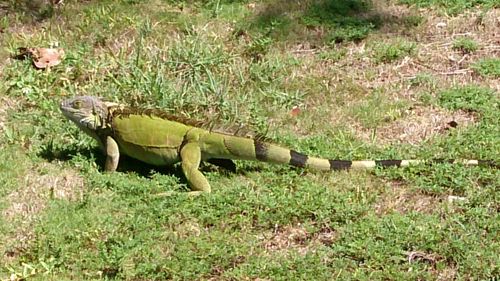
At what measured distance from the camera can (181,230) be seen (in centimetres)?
505

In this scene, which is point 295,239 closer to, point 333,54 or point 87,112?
point 87,112

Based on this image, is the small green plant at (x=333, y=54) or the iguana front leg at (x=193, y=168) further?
the small green plant at (x=333, y=54)

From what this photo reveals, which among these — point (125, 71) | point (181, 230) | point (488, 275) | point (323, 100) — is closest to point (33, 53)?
point (125, 71)

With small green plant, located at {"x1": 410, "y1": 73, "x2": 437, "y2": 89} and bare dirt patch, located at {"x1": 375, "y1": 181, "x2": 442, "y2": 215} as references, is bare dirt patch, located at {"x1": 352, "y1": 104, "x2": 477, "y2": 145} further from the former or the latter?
bare dirt patch, located at {"x1": 375, "y1": 181, "x2": 442, "y2": 215}

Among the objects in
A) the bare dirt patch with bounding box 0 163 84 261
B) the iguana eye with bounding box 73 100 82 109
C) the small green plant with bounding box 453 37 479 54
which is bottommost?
the bare dirt patch with bounding box 0 163 84 261

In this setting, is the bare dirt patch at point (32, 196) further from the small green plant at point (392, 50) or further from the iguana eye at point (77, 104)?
the small green plant at point (392, 50)

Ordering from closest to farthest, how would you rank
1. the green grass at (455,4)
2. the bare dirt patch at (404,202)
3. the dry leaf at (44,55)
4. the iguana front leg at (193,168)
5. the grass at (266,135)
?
the grass at (266,135)
the bare dirt patch at (404,202)
the iguana front leg at (193,168)
the dry leaf at (44,55)
the green grass at (455,4)

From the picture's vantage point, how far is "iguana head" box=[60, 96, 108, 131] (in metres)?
5.80

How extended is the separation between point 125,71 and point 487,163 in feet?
9.28

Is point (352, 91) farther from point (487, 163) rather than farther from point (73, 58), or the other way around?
point (73, 58)

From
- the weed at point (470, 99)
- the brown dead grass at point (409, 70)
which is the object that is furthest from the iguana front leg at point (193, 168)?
the weed at point (470, 99)

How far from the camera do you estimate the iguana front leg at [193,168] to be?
546 cm

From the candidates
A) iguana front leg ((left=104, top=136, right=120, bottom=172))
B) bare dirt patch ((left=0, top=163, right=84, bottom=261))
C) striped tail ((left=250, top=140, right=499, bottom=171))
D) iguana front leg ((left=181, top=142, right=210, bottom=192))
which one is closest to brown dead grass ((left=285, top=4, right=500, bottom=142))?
striped tail ((left=250, top=140, right=499, bottom=171))

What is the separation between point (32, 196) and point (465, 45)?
3.93 meters
